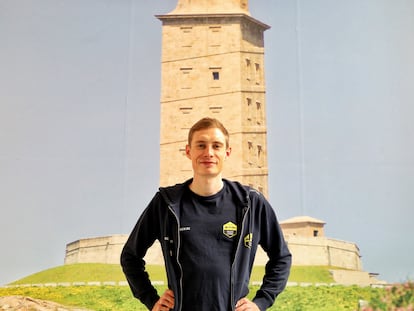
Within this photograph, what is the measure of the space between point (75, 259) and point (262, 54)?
4.12 m

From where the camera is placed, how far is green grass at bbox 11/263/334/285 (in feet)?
25.4

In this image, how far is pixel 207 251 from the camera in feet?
5.56

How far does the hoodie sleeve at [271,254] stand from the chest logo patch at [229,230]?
126mm

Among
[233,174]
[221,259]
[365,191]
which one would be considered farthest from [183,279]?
[233,174]

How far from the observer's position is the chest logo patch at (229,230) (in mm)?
1704

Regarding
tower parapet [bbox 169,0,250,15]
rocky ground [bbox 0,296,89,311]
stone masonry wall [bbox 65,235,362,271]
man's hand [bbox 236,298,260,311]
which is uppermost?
tower parapet [bbox 169,0,250,15]

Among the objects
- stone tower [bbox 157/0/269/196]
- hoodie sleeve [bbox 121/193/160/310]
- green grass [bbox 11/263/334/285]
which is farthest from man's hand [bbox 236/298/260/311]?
stone tower [bbox 157/0/269/196]

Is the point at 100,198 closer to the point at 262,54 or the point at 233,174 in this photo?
the point at 233,174

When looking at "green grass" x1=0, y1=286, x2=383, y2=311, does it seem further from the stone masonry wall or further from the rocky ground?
the rocky ground

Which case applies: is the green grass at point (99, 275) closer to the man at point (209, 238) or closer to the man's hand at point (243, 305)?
the man at point (209, 238)

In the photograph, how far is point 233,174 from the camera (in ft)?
29.7

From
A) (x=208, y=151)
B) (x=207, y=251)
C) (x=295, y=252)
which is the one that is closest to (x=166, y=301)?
(x=207, y=251)

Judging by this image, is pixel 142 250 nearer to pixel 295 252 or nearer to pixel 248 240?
pixel 248 240

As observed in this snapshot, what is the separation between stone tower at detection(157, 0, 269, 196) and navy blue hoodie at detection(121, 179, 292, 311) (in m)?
6.94
